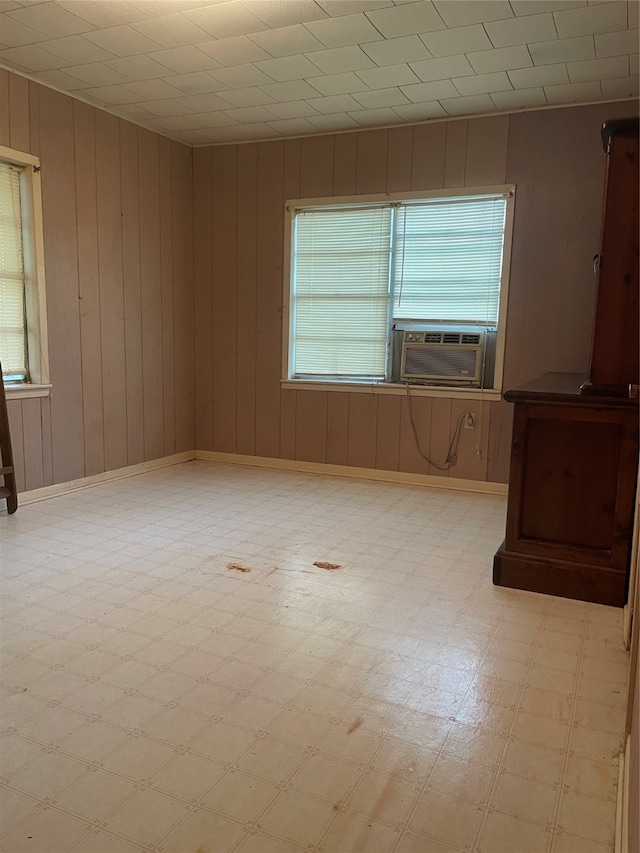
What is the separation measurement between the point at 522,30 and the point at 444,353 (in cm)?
203

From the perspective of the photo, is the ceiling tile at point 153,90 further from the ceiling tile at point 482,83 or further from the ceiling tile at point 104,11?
the ceiling tile at point 482,83

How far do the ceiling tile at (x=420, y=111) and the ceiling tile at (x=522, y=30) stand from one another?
3.01 ft

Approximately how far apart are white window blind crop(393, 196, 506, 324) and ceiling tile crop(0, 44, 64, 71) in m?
2.40

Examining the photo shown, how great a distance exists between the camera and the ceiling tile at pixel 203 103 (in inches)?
156

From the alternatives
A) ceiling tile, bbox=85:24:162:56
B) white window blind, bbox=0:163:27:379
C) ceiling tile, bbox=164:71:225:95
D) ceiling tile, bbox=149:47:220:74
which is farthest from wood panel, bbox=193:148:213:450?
ceiling tile, bbox=85:24:162:56

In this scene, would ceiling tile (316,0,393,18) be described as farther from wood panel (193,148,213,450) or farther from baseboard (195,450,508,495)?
baseboard (195,450,508,495)

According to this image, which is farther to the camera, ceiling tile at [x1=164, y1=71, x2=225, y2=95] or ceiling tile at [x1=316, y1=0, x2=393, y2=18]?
ceiling tile at [x1=164, y1=71, x2=225, y2=95]

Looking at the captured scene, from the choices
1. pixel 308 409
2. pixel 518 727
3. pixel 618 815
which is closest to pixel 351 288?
pixel 308 409

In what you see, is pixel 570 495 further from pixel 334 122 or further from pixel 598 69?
pixel 334 122

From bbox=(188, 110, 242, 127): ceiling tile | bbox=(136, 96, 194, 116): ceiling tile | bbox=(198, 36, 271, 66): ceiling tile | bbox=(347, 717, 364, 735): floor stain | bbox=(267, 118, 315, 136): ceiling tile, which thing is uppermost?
bbox=(188, 110, 242, 127): ceiling tile

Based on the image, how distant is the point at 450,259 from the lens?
4371mm

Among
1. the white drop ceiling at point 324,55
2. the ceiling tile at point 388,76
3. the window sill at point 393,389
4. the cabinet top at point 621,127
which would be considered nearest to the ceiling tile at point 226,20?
the white drop ceiling at point 324,55

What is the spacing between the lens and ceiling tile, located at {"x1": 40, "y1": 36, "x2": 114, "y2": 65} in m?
3.20

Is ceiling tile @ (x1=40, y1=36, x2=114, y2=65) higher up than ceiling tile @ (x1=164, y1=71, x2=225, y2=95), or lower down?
lower down
